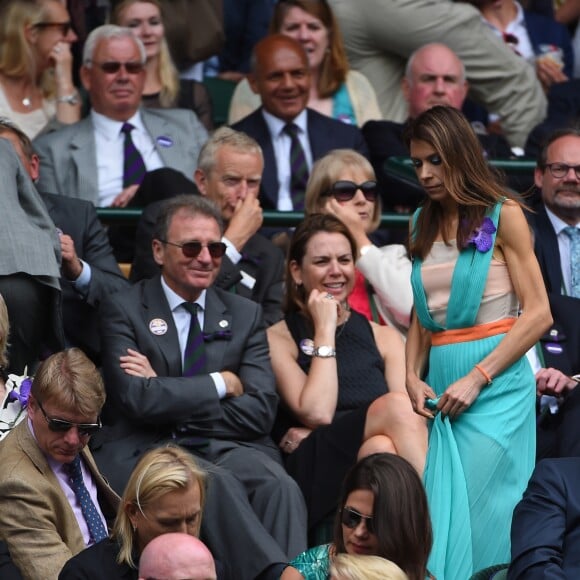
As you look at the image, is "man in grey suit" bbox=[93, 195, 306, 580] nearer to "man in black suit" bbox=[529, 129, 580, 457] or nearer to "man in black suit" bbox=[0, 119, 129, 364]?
"man in black suit" bbox=[0, 119, 129, 364]

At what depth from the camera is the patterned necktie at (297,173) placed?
9.69 metres

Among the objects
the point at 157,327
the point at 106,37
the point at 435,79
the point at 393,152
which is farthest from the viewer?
the point at 435,79

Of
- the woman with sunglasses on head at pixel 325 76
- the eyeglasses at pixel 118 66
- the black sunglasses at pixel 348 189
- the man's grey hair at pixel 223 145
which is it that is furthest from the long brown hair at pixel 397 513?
the woman with sunglasses on head at pixel 325 76

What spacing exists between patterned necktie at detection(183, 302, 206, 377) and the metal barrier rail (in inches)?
51.0

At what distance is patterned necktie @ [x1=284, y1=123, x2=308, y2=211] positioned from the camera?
9688 millimetres

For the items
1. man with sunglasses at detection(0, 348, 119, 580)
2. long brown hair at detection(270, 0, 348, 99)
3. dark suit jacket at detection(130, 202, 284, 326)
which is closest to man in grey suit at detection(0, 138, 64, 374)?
dark suit jacket at detection(130, 202, 284, 326)

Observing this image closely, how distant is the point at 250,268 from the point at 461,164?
2.14m

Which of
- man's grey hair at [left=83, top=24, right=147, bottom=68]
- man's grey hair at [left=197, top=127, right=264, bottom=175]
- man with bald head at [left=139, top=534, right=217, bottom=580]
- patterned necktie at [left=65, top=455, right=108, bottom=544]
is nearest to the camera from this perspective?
man with bald head at [left=139, top=534, right=217, bottom=580]

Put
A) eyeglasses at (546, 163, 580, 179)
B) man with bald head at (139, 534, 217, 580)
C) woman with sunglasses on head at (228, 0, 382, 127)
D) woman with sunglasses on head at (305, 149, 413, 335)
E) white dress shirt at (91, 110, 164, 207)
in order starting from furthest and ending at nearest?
woman with sunglasses on head at (228, 0, 382, 127), white dress shirt at (91, 110, 164, 207), eyeglasses at (546, 163, 580, 179), woman with sunglasses on head at (305, 149, 413, 335), man with bald head at (139, 534, 217, 580)

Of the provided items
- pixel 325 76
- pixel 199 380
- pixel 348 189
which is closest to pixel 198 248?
pixel 199 380

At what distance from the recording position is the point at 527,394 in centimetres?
681

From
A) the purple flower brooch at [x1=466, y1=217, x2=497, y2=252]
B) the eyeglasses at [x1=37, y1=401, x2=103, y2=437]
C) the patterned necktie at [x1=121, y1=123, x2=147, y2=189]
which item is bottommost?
the eyeglasses at [x1=37, y1=401, x2=103, y2=437]

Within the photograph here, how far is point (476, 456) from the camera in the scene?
673 cm

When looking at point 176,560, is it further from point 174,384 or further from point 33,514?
point 174,384
